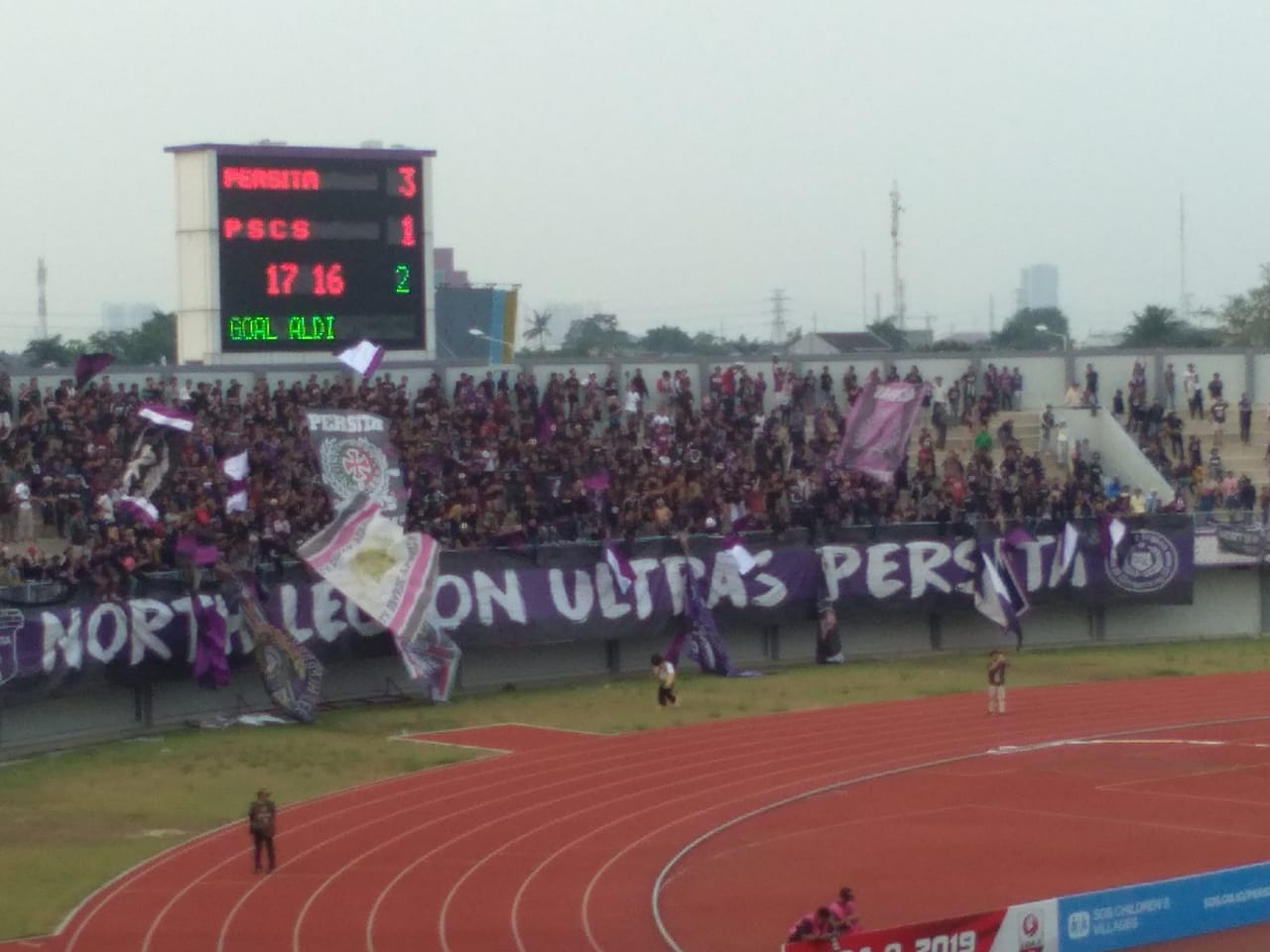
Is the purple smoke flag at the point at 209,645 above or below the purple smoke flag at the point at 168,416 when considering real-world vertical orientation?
below

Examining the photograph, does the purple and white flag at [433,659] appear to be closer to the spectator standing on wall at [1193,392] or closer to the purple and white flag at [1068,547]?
the purple and white flag at [1068,547]

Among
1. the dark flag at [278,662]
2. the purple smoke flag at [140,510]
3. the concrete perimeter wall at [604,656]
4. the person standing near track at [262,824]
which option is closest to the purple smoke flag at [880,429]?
the concrete perimeter wall at [604,656]

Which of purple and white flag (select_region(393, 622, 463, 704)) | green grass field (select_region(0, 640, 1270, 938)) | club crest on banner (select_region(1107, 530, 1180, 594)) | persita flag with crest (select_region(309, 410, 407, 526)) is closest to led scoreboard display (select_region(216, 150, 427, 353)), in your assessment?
persita flag with crest (select_region(309, 410, 407, 526))

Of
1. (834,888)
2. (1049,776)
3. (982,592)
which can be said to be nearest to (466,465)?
(982,592)

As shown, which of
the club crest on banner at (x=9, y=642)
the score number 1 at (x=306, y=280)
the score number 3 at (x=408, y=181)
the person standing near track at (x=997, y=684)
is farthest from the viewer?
the score number 3 at (x=408, y=181)

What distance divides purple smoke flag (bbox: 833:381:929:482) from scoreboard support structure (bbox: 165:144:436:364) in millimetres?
9219

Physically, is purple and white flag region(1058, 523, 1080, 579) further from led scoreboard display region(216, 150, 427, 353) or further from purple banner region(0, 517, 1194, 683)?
led scoreboard display region(216, 150, 427, 353)

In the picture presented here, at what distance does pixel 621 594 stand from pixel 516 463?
4.20m

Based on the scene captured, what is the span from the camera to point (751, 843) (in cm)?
2566

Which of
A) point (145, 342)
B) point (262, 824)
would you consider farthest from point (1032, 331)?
point (262, 824)

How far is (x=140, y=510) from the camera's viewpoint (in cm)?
3509

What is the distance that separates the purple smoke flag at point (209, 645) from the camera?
1372 inches

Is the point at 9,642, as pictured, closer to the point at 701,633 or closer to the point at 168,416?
the point at 168,416

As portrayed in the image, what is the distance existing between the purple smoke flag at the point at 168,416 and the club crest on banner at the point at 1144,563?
2104 centimetres
